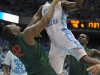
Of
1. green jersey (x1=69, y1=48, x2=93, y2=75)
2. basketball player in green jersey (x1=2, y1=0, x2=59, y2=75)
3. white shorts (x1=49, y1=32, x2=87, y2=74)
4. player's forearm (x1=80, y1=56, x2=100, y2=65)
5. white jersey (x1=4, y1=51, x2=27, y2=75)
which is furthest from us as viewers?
white jersey (x1=4, y1=51, x2=27, y2=75)

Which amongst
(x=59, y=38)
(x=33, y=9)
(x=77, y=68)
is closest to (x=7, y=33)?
(x=59, y=38)

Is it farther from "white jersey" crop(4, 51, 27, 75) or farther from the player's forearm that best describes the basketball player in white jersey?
"white jersey" crop(4, 51, 27, 75)

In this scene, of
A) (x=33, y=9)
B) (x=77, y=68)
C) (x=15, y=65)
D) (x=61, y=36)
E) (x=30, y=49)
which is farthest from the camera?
(x=33, y=9)

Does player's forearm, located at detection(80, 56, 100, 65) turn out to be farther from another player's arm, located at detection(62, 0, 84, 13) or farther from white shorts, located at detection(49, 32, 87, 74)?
another player's arm, located at detection(62, 0, 84, 13)

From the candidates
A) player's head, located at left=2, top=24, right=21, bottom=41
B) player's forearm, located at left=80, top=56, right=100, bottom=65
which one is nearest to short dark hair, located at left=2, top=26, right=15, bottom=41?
player's head, located at left=2, top=24, right=21, bottom=41

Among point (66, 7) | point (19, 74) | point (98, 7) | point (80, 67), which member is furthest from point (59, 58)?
point (98, 7)

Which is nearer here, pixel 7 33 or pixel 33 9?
pixel 7 33

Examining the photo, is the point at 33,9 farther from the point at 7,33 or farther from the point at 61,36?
the point at 7,33

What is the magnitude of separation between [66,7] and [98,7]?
681 inches

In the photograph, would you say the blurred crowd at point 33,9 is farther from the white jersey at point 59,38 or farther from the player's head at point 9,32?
the player's head at point 9,32

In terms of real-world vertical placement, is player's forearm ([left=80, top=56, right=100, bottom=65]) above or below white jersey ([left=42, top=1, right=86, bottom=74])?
below

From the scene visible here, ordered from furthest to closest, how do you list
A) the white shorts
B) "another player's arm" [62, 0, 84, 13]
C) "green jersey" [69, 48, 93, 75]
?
"green jersey" [69, 48, 93, 75] → "another player's arm" [62, 0, 84, 13] → the white shorts

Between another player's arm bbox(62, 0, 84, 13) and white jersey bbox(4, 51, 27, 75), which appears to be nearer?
another player's arm bbox(62, 0, 84, 13)

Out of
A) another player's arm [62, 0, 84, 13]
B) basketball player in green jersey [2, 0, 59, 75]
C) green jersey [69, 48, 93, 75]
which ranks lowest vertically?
green jersey [69, 48, 93, 75]
